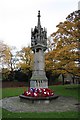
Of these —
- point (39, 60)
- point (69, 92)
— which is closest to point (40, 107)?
point (39, 60)

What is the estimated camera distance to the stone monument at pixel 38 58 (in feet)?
56.4

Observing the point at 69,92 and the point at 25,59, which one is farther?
the point at 25,59

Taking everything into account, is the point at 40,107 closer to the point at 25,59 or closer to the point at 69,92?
the point at 69,92

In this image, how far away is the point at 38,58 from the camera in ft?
57.8

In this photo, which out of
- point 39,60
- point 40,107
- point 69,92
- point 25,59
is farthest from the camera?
point 25,59

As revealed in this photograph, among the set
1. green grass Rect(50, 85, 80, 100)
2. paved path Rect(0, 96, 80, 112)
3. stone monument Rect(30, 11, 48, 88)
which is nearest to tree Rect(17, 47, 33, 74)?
green grass Rect(50, 85, 80, 100)

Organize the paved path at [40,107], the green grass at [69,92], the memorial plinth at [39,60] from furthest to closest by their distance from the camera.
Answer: the green grass at [69,92] → the memorial plinth at [39,60] → the paved path at [40,107]

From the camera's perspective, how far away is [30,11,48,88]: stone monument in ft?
56.4

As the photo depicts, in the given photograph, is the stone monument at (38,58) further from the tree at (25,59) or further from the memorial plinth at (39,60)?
the tree at (25,59)

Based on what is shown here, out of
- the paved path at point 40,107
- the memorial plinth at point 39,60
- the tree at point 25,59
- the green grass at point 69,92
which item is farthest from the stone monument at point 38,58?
the tree at point 25,59

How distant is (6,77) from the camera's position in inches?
1689

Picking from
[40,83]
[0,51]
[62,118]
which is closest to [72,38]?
[40,83]

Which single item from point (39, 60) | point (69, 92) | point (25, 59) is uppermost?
point (25, 59)

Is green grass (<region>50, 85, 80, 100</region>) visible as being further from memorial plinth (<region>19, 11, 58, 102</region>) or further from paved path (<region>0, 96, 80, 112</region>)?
paved path (<region>0, 96, 80, 112</region>)
